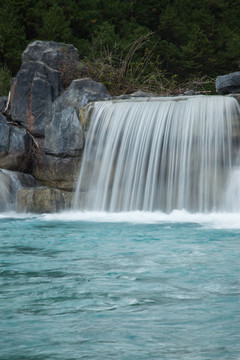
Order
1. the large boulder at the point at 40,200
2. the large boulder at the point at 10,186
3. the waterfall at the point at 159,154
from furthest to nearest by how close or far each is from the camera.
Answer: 1. the large boulder at the point at 10,186
2. the large boulder at the point at 40,200
3. the waterfall at the point at 159,154

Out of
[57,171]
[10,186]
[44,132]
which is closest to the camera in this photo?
[10,186]

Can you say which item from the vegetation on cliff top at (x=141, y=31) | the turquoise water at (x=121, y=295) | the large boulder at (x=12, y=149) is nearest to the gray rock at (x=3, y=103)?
the large boulder at (x=12, y=149)

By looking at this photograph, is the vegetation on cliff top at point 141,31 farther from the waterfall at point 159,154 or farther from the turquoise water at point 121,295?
the turquoise water at point 121,295

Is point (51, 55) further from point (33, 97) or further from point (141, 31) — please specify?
point (141, 31)

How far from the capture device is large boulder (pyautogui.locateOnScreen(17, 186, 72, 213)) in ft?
34.4

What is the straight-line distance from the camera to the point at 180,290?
14.1 feet

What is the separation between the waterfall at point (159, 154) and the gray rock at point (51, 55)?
2233 mm

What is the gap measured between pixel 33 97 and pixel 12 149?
136 cm

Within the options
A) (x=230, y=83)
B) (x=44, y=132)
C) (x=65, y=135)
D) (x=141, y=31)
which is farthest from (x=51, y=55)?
(x=141, y=31)

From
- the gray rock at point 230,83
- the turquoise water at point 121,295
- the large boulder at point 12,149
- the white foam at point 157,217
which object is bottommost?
the turquoise water at point 121,295

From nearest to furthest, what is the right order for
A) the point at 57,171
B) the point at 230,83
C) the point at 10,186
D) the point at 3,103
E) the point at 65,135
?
1. the point at 10,186
2. the point at 65,135
3. the point at 57,171
4. the point at 230,83
5. the point at 3,103

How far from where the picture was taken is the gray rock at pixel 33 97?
470 inches

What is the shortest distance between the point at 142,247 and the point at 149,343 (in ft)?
10.2

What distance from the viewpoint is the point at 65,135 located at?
1108cm
